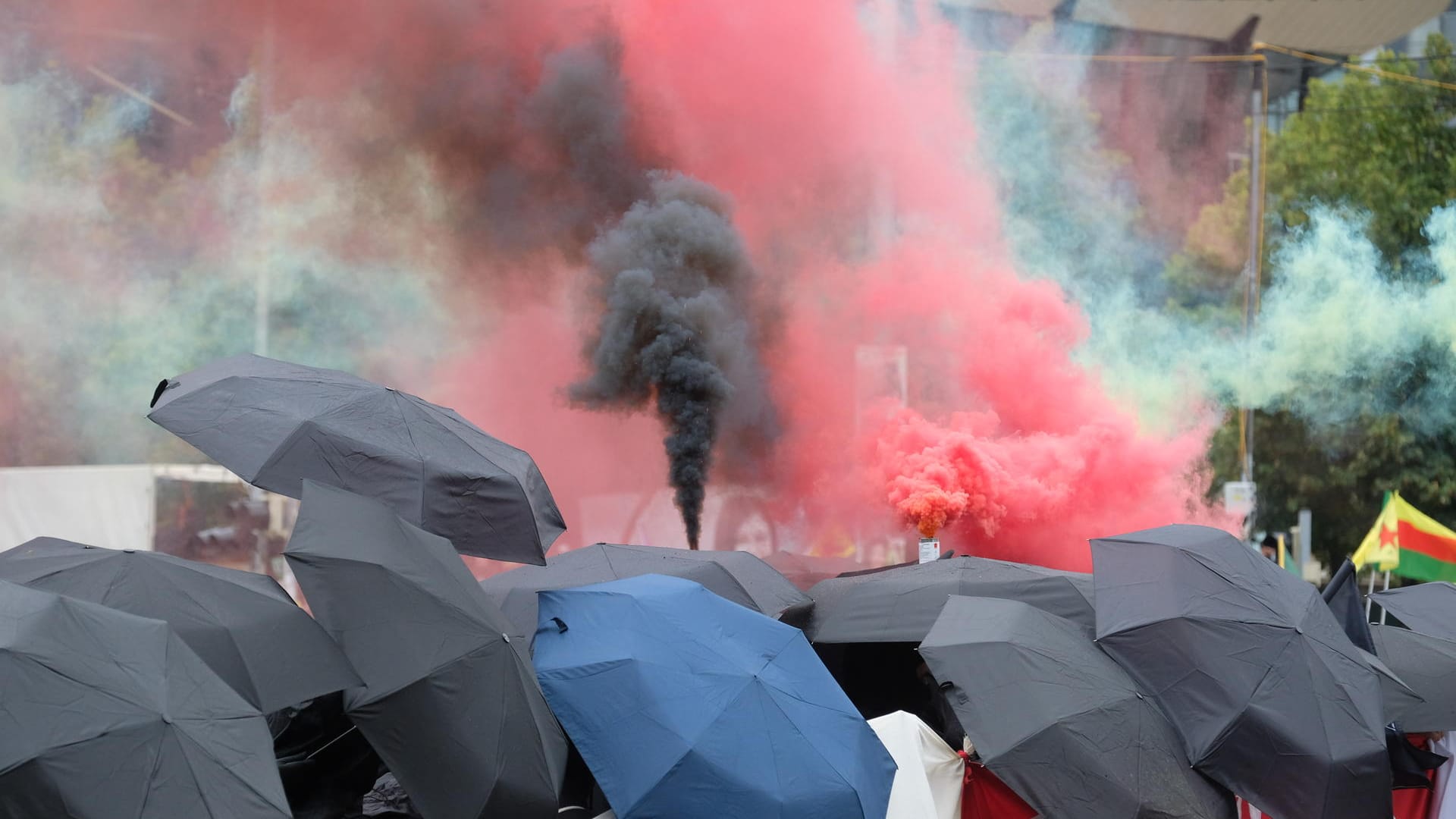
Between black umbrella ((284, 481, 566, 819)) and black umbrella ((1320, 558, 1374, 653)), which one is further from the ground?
black umbrella ((284, 481, 566, 819))

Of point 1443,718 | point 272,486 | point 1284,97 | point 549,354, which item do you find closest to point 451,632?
point 272,486

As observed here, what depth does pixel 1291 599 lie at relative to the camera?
6.80 m

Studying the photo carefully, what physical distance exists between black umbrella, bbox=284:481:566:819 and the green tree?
54.1 ft

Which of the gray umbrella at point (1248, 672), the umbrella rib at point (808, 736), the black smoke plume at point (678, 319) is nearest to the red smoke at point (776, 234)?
the black smoke plume at point (678, 319)

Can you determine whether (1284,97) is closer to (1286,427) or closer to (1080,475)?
(1286,427)

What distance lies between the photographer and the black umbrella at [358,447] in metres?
5.79

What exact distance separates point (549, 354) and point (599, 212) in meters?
2.13

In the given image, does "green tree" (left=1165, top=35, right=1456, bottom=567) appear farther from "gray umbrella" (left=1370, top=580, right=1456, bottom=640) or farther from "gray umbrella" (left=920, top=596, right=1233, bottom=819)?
"gray umbrella" (left=920, top=596, right=1233, bottom=819)

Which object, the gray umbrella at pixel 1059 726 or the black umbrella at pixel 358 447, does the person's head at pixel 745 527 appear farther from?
the gray umbrella at pixel 1059 726

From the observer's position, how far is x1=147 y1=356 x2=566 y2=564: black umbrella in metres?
5.79

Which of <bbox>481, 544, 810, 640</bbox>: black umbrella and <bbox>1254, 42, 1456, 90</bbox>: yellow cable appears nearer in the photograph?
<bbox>481, 544, 810, 640</bbox>: black umbrella

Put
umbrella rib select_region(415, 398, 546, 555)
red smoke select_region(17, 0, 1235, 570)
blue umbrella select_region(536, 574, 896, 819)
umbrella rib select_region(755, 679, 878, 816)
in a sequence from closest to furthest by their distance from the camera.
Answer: blue umbrella select_region(536, 574, 896, 819), umbrella rib select_region(755, 679, 878, 816), umbrella rib select_region(415, 398, 546, 555), red smoke select_region(17, 0, 1235, 570)

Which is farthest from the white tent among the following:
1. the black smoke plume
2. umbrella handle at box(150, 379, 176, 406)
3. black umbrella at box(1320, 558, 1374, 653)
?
A: the black smoke plume

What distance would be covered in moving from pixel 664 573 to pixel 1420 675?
4.19 meters
